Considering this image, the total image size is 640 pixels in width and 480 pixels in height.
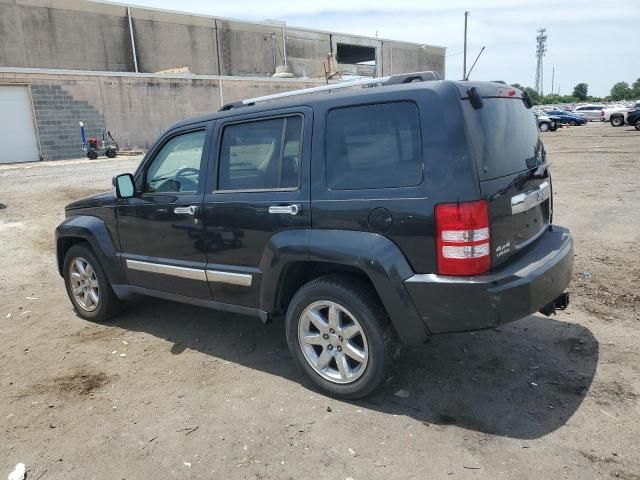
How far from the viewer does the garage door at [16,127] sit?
2400 centimetres

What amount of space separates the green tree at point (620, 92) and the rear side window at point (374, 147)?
10936 cm

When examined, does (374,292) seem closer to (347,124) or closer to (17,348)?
(347,124)

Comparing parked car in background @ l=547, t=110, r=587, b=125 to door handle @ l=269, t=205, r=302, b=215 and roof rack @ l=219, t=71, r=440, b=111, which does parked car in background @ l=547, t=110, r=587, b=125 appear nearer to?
roof rack @ l=219, t=71, r=440, b=111

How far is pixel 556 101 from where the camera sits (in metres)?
93.6

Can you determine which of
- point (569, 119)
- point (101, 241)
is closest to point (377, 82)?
point (101, 241)

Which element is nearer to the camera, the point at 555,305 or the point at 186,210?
the point at 555,305

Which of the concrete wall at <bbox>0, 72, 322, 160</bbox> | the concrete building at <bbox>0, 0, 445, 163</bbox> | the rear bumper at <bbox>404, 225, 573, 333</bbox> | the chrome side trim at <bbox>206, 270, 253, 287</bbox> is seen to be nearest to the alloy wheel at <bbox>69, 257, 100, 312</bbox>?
the chrome side trim at <bbox>206, 270, 253, 287</bbox>

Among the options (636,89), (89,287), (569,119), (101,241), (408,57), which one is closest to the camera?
(101,241)

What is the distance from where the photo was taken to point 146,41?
3569cm

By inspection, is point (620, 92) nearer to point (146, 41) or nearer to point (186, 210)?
point (146, 41)

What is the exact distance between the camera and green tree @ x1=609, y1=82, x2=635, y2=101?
95.4m

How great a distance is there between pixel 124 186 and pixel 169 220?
1.81ft

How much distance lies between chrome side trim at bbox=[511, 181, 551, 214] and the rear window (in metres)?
0.16

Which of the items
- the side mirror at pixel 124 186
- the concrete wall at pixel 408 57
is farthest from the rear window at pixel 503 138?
the concrete wall at pixel 408 57
